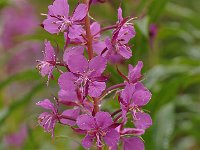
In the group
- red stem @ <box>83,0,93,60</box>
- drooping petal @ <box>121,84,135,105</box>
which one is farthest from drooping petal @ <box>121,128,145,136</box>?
red stem @ <box>83,0,93,60</box>

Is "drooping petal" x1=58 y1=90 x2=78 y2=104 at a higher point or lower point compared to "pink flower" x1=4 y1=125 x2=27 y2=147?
higher

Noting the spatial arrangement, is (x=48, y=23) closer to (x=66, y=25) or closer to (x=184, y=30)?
(x=66, y=25)

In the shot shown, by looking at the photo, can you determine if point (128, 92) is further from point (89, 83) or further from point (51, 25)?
point (51, 25)

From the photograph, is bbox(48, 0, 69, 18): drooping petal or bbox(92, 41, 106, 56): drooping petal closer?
bbox(48, 0, 69, 18): drooping petal

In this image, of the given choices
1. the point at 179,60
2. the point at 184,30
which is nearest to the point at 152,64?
the point at 179,60

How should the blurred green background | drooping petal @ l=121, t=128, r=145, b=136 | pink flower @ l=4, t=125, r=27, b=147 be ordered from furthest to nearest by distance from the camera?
pink flower @ l=4, t=125, r=27, b=147, the blurred green background, drooping petal @ l=121, t=128, r=145, b=136

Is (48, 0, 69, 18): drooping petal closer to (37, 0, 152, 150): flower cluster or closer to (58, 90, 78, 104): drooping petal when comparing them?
(37, 0, 152, 150): flower cluster

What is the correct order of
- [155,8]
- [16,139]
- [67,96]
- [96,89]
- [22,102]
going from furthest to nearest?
[16,139] < [22,102] < [155,8] < [67,96] < [96,89]

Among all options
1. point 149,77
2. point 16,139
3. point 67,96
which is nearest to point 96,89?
point 67,96
